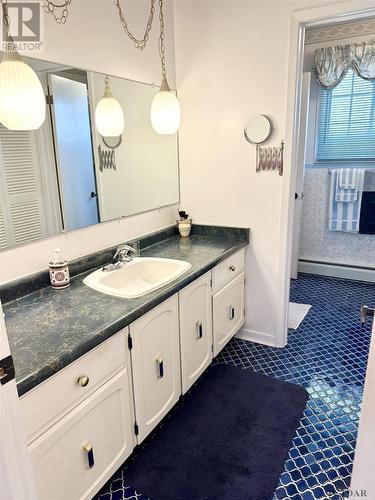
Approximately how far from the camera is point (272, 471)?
1.62 metres

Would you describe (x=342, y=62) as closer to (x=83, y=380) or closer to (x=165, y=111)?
(x=165, y=111)

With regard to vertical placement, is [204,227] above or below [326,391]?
above

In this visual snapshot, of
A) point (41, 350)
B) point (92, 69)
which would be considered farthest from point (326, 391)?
point (92, 69)

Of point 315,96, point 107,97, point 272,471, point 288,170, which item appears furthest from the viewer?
point 315,96

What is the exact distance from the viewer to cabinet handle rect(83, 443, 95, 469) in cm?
129

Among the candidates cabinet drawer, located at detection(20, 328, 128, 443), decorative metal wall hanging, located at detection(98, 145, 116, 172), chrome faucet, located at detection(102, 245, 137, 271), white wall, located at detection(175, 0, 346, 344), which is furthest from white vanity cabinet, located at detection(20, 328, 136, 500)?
white wall, located at detection(175, 0, 346, 344)

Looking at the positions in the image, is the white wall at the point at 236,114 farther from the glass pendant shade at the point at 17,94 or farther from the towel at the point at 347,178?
the towel at the point at 347,178

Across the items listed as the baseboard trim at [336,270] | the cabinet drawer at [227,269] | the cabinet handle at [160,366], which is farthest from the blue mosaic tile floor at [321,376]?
the cabinet drawer at [227,269]

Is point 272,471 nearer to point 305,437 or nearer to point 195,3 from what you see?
point 305,437

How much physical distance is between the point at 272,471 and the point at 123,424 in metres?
0.72

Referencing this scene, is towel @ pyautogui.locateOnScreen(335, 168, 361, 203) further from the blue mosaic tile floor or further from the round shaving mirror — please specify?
the round shaving mirror

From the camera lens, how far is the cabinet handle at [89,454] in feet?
4.24

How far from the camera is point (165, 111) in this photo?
2035mm

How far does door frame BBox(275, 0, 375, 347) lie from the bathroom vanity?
1.87ft
